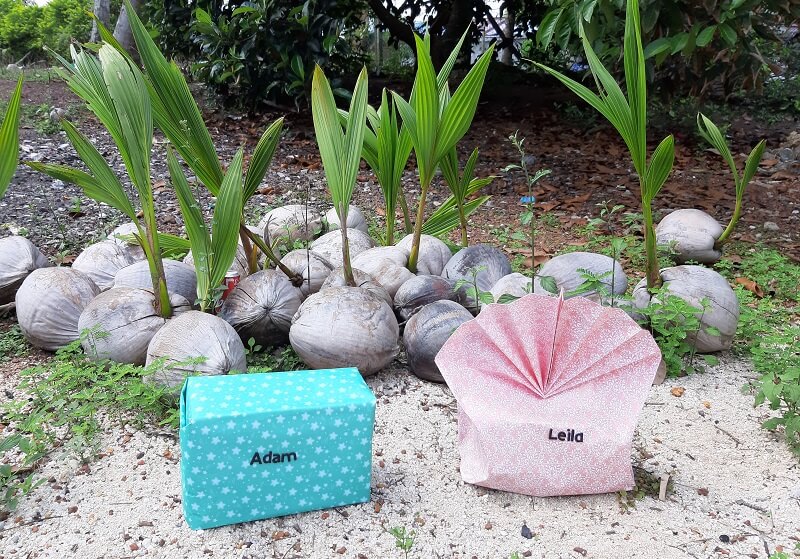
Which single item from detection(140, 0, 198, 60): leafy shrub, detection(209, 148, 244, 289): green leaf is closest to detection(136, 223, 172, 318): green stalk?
detection(209, 148, 244, 289): green leaf

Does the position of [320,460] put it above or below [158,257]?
below

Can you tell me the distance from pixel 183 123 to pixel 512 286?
1.12 metres

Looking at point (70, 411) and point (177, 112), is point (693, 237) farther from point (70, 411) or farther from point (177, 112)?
point (70, 411)

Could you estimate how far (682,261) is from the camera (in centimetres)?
296

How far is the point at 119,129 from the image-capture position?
6.35 ft

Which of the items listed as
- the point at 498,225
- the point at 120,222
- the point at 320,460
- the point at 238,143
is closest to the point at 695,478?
the point at 320,460

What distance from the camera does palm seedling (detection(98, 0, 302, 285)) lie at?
205 cm

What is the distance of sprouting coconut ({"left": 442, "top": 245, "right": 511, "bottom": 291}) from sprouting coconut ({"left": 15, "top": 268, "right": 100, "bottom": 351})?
1212mm

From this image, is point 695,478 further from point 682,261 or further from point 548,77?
point 548,77

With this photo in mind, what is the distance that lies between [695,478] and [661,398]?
1.21 feet

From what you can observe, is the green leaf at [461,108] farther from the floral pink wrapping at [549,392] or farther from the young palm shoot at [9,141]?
the young palm shoot at [9,141]

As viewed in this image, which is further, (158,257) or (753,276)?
(753,276)

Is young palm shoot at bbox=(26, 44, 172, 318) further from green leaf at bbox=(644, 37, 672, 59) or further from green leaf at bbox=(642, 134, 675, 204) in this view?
green leaf at bbox=(644, 37, 672, 59)

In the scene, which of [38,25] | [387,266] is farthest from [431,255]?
[38,25]
